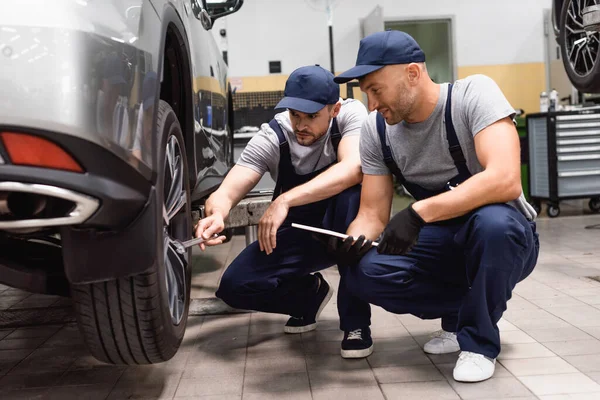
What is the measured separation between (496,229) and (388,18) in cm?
695

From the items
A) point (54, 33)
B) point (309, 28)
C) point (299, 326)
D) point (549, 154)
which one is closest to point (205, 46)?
point (299, 326)

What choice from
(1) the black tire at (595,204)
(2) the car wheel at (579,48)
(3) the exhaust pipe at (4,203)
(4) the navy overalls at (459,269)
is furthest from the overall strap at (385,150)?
(1) the black tire at (595,204)

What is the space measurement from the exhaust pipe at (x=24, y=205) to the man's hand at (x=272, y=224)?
90 cm

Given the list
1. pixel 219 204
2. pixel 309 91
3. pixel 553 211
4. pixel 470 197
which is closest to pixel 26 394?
pixel 219 204

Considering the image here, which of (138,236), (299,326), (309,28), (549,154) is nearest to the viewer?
(138,236)

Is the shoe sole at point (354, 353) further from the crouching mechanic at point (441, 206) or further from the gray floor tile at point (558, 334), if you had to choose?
the gray floor tile at point (558, 334)

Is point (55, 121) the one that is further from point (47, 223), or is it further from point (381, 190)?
point (381, 190)

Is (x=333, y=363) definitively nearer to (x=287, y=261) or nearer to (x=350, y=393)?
(x=350, y=393)

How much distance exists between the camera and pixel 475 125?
1.87m

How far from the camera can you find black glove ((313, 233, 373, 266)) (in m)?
1.96

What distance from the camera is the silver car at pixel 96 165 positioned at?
1101mm

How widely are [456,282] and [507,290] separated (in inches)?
7.8

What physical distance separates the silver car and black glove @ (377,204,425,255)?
1.93ft

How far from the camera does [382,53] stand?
1.87 meters
